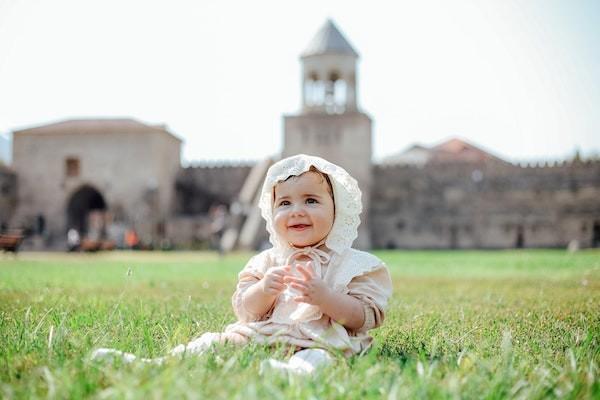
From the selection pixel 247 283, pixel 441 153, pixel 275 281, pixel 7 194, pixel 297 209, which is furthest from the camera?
pixel 441 153

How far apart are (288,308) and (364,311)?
345 millimetres

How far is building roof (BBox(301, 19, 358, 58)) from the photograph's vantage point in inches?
1266

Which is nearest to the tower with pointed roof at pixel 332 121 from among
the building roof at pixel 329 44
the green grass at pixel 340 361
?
the building roof at pixel 329 44

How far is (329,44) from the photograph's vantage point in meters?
32.5

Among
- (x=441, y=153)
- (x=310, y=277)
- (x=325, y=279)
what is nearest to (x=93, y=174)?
(x=441, y=153)

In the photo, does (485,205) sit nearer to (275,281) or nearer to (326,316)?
(326,316)

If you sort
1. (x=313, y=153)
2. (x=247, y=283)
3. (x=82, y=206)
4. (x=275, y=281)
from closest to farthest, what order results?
(x=275, y=281) < (x=247, y=283) < (x=313, y=153) < (x=82, y=206)

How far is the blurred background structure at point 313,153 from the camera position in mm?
33500

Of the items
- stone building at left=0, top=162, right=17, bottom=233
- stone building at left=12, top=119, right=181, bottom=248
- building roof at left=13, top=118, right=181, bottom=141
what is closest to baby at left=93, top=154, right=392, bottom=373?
stone building at left=12, top=119, right=181, bottom=248

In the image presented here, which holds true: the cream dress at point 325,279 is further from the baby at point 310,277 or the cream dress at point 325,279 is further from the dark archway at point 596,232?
the dark archway at point 596,232

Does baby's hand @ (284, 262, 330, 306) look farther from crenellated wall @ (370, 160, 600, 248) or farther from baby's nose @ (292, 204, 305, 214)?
crenellated wall @ (370, 160, 600, 248)

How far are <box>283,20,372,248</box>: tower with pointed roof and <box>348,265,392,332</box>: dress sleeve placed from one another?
29.6m

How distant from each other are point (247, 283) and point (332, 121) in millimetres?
30519

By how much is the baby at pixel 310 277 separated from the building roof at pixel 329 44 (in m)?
29.6
